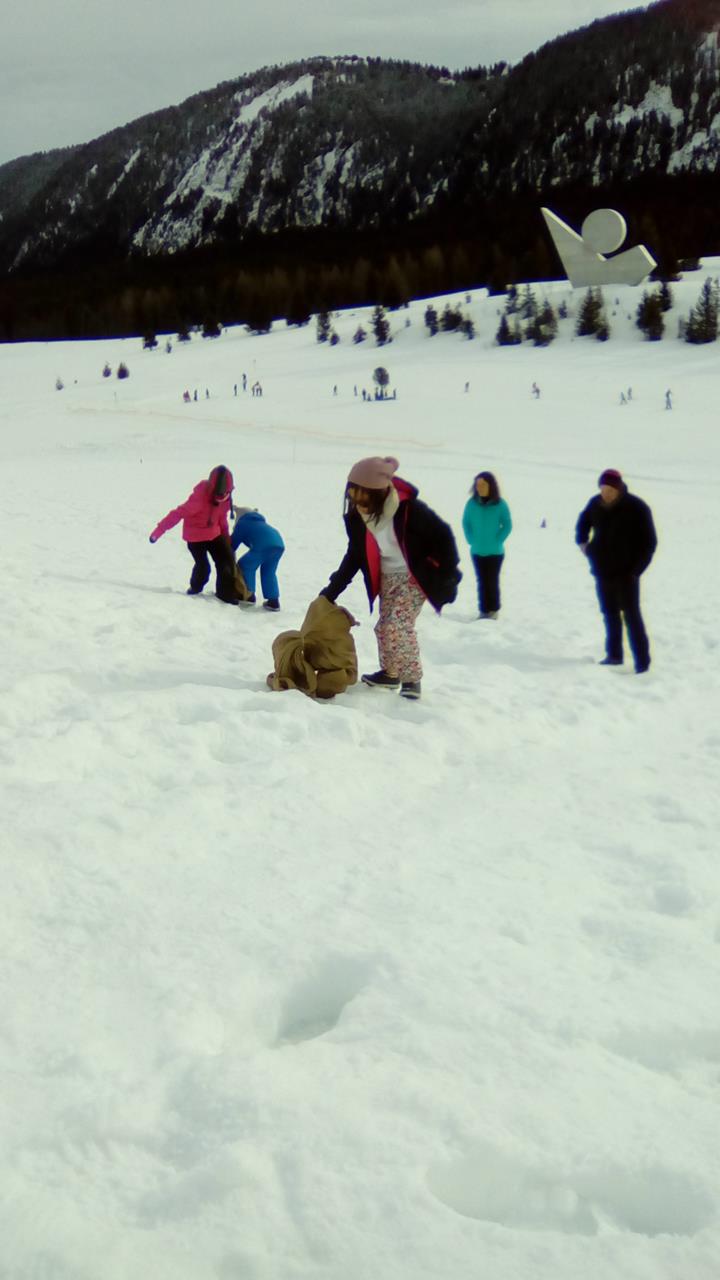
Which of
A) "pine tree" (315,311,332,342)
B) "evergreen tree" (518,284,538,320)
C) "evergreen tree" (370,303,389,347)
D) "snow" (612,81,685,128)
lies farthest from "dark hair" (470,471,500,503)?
"snow" (612,81,685,128)

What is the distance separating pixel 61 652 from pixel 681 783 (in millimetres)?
3565

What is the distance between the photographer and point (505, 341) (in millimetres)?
33000

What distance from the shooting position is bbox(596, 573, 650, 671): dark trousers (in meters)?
6.41

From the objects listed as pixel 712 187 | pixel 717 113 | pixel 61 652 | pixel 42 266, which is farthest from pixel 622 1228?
pixel 42 266

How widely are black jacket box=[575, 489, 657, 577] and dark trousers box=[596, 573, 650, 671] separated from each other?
74 millimetres

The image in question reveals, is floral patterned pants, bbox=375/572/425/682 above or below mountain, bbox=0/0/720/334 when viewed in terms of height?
below

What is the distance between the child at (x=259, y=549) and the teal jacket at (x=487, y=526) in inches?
63.1

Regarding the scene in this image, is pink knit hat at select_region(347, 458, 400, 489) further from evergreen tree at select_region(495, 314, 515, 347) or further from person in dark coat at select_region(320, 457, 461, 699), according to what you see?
evergreen tree at select_region(495, 314, 515, 347)

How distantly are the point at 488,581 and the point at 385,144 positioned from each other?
16447 cm

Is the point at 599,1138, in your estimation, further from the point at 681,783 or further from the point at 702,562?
the point at 702,562

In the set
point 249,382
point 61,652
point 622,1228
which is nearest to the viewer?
point 622,1228

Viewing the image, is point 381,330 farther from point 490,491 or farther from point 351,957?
point 351,957

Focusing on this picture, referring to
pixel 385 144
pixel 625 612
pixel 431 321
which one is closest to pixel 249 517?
pixel 625 612


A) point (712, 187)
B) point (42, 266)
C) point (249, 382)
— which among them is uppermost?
point (42, 266)
